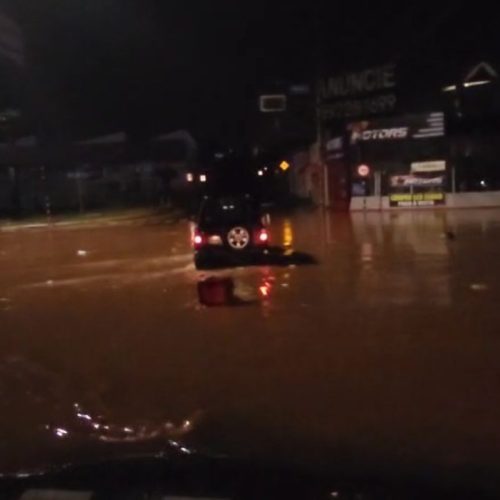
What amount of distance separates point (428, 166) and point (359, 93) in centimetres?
402

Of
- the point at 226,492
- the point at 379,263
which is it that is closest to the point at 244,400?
the point at 226,492

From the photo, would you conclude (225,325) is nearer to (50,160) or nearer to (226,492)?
(226,492)

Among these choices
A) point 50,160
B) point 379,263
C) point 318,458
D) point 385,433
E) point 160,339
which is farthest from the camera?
point 50,160

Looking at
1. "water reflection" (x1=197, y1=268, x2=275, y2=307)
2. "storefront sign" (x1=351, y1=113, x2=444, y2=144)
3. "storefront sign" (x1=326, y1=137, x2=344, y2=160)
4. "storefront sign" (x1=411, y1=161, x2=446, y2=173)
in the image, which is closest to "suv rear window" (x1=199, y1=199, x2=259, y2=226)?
"water reflection" (x1=197, y1=268, x2=275, y2=307)

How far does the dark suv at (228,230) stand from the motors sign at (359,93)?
2377 cm

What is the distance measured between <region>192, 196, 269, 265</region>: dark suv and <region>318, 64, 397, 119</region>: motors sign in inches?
936

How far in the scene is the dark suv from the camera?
21.3 meters

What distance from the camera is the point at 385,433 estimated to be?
25.1ft

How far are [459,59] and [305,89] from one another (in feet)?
28.5

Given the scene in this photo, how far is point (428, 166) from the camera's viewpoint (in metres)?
44.9

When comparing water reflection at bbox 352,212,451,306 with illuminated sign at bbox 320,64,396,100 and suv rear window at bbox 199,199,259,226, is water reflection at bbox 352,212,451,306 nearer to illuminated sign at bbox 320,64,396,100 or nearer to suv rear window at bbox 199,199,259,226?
suv rear window at bbox 199,199,259,226

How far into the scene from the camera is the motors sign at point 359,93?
4459cm

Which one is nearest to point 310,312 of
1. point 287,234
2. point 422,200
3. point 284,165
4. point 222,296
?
point 222,296

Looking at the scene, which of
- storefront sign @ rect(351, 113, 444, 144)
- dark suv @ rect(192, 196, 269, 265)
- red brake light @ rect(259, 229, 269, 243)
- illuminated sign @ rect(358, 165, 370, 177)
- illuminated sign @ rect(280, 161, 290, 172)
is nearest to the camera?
dark suv @ rect(192, 196, 269, 265)
